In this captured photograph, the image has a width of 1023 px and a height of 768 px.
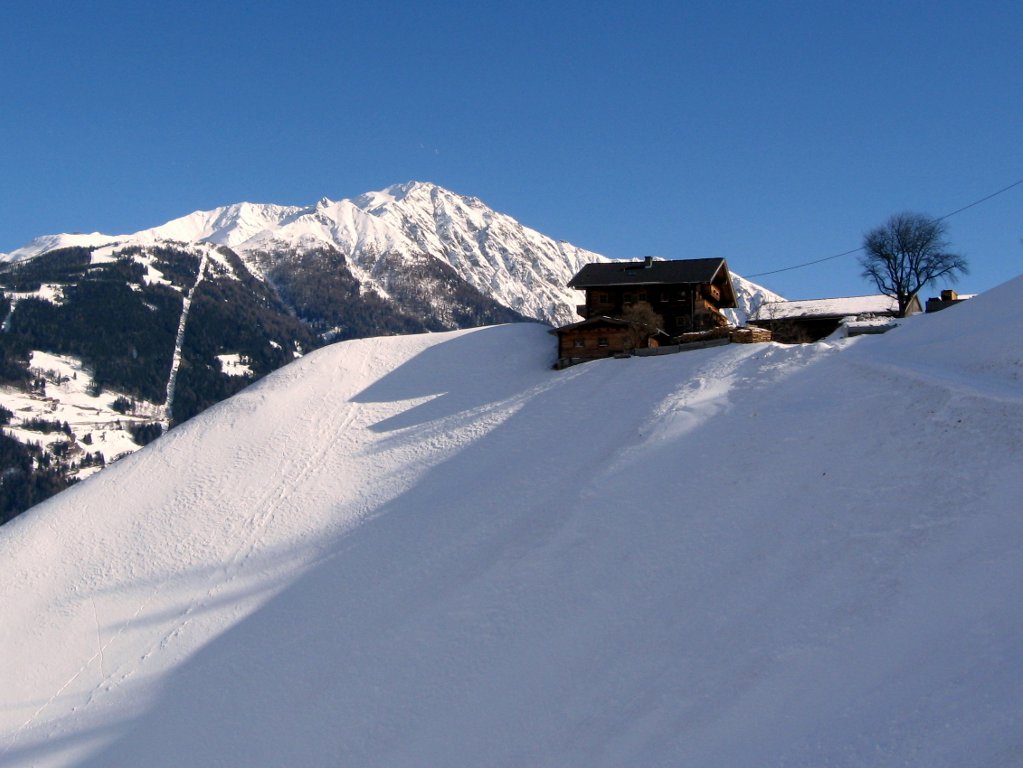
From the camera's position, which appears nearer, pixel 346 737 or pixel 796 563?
pixel 796 563

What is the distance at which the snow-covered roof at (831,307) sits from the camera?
6181 cm

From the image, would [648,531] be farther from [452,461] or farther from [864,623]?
[452,461]

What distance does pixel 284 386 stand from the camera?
48.0 meters

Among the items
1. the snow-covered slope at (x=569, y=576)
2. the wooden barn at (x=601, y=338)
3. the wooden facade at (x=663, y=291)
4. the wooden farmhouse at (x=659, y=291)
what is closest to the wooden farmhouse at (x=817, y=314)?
the wooden farmhouse at (x=659, y=291)

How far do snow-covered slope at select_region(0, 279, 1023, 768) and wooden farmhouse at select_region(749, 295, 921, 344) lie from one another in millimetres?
20487

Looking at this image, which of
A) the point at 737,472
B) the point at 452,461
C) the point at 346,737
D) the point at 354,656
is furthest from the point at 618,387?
the point at 346,737

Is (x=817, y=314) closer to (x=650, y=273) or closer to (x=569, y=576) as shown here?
(x=650, y=273)

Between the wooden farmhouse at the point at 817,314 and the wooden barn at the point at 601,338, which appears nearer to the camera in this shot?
the wooden barn at the point at 601,338

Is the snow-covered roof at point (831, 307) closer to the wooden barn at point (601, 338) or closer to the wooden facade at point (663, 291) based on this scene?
the wooden facade at point (663, 291)

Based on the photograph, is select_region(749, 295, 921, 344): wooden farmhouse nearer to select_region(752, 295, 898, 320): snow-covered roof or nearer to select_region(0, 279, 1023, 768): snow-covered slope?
select_region(752, 295, 898, 320): snow-covered roof

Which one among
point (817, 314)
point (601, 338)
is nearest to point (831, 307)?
point (817, 314)

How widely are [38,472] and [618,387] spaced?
164 meters

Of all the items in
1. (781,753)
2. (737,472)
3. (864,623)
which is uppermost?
(737,472)

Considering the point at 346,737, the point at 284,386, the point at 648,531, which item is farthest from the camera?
the point at 284,386
